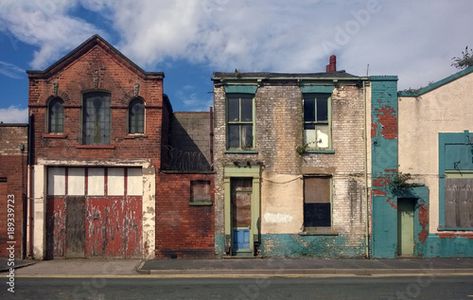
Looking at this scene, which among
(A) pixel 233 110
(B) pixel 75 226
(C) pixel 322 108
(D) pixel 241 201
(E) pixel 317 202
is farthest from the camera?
(C) pixel 322 108

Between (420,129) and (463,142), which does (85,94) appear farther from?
(463,142)

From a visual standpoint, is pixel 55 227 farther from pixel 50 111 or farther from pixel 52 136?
pixel 50 111

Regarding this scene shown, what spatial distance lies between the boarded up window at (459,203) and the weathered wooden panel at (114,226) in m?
11.7

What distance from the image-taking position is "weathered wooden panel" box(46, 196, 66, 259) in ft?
54.2

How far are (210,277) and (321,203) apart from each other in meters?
5.88

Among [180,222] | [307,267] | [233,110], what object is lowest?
[307,267]

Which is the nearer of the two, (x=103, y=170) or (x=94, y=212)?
(x=94, y=212)

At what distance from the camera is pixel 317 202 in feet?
56.1

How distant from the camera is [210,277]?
13188mm

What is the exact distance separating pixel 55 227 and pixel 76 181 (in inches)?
72.2

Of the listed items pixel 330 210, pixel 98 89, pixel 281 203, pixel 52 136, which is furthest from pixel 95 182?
pixel 330 210

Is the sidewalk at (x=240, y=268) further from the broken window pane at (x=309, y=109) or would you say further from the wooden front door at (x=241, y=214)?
the broken window pane at (x=309, y=109)

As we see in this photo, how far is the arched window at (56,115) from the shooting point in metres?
16.9

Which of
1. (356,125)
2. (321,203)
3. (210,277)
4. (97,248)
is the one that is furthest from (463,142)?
(97,248)
